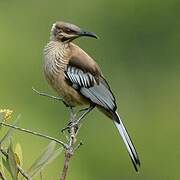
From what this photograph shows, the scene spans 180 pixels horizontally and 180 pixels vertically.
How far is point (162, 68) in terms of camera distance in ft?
66.1

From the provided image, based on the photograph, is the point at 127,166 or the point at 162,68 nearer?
the point at 127,166

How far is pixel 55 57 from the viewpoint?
521cm

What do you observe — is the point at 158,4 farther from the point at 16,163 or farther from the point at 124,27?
the point at 16,163

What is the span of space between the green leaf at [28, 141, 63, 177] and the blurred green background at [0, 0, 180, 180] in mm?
6784

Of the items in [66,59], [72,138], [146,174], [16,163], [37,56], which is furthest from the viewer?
[37,56]

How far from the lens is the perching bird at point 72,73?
509cm

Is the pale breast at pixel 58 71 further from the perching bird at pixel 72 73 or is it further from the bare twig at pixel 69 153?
the bare twig at pixel 69 153

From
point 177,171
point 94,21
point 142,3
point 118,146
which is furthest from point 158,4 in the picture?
point 177,171

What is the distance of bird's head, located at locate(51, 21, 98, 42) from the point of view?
16.6 feet

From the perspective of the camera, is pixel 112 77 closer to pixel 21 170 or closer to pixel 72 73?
pixel 72 73

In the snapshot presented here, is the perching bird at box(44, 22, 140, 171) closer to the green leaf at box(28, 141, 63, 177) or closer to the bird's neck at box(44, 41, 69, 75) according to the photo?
the bird's neck at box(44, 41, 69, 75)

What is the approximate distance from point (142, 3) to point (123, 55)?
11.3 feet

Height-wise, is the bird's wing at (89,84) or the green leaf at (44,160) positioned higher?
the green leaf at (44,160)

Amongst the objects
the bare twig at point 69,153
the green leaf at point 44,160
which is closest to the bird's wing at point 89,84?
the bare twig at point 69,153
